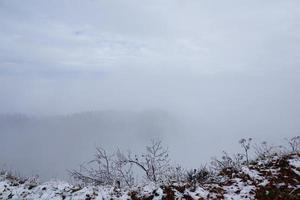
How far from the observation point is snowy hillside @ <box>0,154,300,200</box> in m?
7.50

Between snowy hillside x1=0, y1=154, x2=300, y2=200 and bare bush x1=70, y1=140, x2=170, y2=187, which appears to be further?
bare bush x1=70, y1=140, x2=170, y2=187

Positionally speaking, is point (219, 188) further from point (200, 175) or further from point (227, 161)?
point (227, 161)

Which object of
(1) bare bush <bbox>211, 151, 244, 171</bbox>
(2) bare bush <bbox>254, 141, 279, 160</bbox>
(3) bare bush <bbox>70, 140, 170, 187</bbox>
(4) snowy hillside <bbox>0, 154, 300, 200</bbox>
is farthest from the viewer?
(3) bare bush <bbox>70, 140, 170, 187</bbox>

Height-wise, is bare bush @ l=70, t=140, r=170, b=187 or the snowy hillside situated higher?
the snowy hillside

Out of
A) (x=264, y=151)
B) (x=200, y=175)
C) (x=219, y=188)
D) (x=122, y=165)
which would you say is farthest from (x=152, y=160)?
(x=219, y=188)

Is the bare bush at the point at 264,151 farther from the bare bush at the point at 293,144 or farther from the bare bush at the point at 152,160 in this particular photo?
the bare bush at the point at 152,160

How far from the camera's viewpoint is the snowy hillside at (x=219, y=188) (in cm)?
750

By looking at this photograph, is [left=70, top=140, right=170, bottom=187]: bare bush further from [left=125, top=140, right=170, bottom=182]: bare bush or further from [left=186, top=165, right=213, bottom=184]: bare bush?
[left=186, top=165, right=213, bottom=184]: bare bush

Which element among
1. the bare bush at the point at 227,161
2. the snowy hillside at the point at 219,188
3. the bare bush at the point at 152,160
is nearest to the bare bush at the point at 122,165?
the bare bush at the point at 152,160

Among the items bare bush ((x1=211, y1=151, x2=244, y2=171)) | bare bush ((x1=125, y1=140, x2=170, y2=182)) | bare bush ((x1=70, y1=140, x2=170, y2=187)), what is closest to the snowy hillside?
bare bush ((x1=211, y1=151, x2=244, y2=171))

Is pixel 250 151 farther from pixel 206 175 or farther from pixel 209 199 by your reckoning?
pixel 209 199

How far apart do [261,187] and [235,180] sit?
2.95ft

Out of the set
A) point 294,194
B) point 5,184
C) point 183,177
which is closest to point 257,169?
point 294,194

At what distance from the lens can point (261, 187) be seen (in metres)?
7.66
